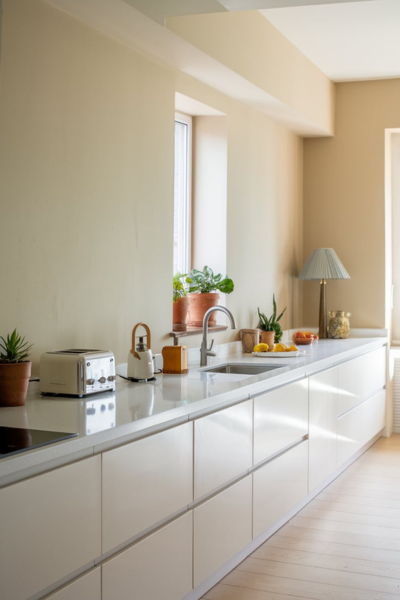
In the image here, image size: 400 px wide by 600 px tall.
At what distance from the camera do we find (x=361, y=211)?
5.83 m

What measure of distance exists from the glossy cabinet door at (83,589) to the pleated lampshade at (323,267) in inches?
150

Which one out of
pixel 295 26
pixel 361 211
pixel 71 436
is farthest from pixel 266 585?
pixel 361 211

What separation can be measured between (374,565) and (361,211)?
3.24m

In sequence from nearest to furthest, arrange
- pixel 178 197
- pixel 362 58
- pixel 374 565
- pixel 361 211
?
pixel 374 565
pixel 178 197
pixel 362 58
pixel 361 211

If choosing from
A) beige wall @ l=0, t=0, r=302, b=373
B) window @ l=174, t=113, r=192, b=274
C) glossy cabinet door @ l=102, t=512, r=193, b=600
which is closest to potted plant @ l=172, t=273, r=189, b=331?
beige wall @ l=0, t=0, r=302, b=373

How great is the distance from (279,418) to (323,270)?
2.30 meters

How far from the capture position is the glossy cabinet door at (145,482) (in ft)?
6.87

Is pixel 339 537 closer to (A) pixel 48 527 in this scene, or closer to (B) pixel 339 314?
(A) pixel 48 527

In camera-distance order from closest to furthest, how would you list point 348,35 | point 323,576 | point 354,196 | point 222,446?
point 222,446, point 323,576, point 348,35, point 354,196

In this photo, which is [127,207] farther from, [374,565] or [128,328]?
[374,565]

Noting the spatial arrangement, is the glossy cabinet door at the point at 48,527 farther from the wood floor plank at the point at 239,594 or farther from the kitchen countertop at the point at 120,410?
the wood floor plank at the point at 239,594

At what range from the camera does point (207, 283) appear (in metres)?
4.26

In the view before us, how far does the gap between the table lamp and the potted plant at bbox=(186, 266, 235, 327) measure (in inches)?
56.2

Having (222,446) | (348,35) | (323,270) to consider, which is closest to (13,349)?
(222,446)
